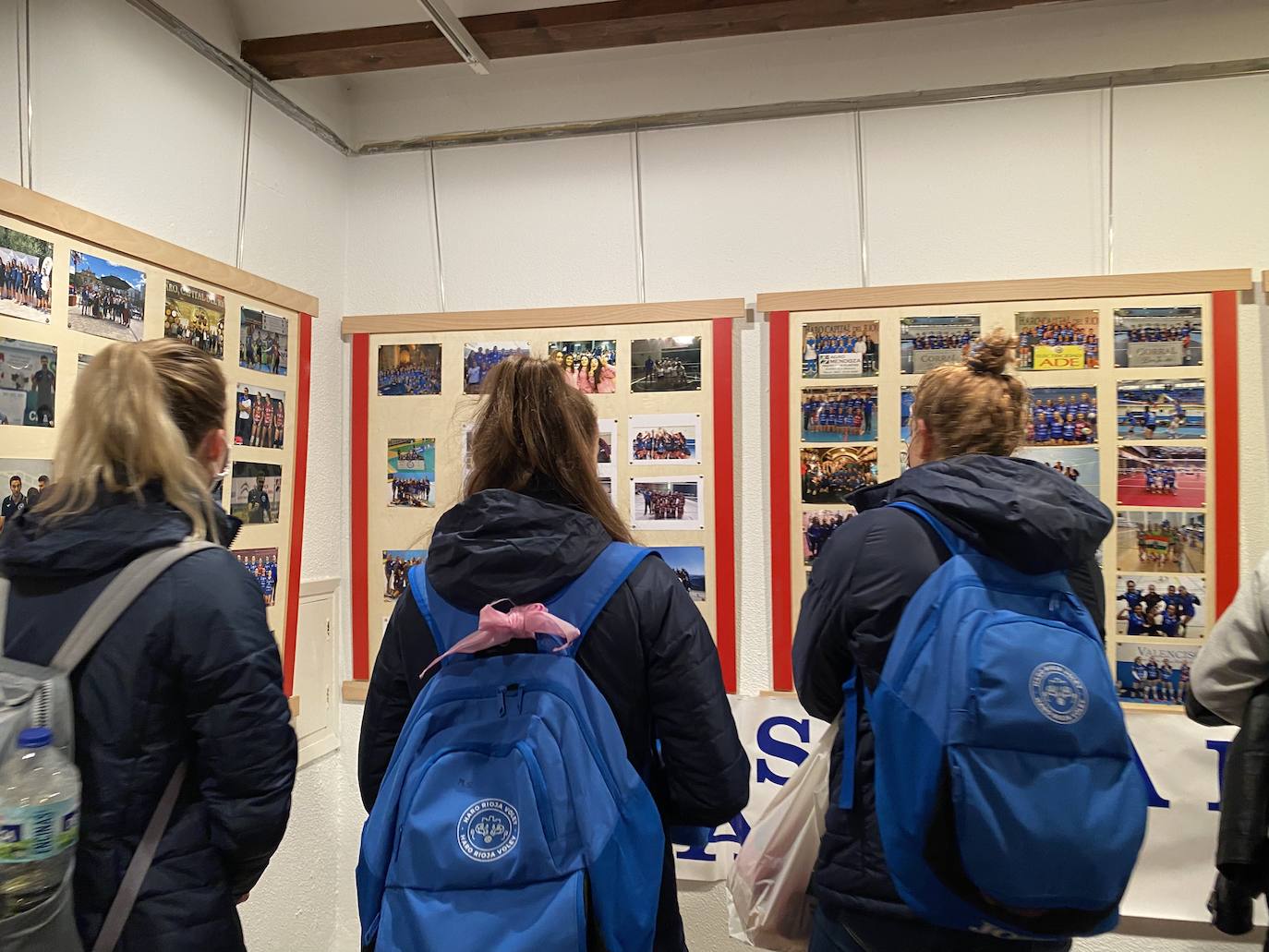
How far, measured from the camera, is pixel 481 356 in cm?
234

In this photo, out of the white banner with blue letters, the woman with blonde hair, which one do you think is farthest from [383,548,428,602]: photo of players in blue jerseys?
the woman with blonde hair

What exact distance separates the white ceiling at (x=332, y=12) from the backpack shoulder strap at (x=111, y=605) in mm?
1576

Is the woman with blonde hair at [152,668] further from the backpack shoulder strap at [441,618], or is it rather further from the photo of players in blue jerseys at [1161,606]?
the photo of players in blue jerseys at [1161,606]

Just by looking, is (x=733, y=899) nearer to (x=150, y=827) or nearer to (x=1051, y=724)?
(x=1051, y=724)

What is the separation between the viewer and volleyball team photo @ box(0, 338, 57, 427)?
1.46 metres

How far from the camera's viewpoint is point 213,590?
1104 millimetres

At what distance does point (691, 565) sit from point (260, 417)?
113 cm

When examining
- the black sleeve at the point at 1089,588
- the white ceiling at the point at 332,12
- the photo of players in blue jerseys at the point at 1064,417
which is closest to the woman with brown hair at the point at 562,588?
the black sleeve at the point at 1089,588

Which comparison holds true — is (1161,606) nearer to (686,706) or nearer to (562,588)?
(686,706)

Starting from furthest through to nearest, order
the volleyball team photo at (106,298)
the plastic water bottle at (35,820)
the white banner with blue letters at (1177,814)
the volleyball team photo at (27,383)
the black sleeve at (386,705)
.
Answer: the white banner with blue letters at (1177,814) < the volleyball team photo at (106,298) < the volleyball team photo at (27,383) < the black sleeve at (386,705) < the plastic water bottle at (35,820)

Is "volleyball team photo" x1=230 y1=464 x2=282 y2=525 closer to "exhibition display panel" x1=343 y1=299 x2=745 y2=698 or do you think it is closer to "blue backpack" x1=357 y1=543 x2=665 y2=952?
"exhibition display panel" x1=343 y1=299 x2=745 y2=698

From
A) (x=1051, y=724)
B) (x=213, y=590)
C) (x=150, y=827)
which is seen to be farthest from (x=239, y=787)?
(x=1051, y=724)

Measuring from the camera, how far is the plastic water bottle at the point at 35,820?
96cm

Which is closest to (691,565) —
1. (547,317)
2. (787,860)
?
(547,317)
